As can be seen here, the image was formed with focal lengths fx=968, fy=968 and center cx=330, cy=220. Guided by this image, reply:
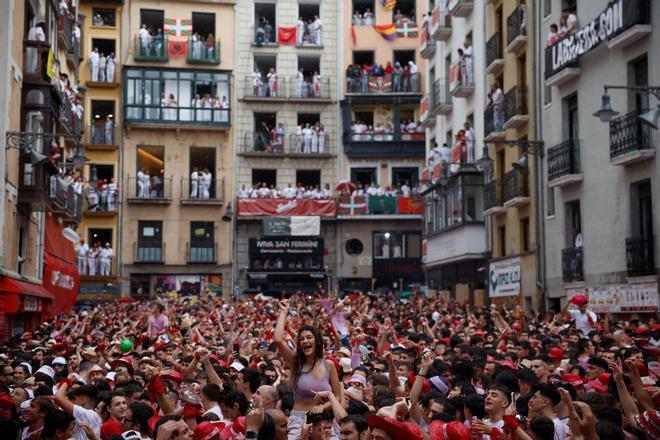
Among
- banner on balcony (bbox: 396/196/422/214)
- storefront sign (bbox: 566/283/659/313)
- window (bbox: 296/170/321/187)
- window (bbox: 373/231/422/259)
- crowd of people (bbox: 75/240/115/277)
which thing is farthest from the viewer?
window (bbox: 296/170/321/187)

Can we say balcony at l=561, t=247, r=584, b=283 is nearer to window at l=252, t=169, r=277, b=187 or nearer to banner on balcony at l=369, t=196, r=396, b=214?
banner on balcony at l=369, t=196, r=396, b=214

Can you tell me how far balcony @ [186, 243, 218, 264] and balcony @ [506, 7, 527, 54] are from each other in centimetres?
2348

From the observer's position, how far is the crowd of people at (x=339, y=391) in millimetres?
7793

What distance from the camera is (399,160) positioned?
2080 inches

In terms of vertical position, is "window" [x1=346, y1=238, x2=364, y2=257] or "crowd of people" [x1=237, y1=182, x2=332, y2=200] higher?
"crowd of people" [x1=237, y1=182, x2=332, y2=200]

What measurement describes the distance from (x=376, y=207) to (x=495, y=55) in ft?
60.5

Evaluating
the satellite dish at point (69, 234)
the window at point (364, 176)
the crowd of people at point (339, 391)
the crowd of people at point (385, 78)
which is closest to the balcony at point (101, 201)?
the satellite dish at point (69, 234)

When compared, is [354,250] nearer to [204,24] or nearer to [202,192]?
[202,192]

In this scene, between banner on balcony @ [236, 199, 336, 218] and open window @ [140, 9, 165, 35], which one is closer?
banner on balcony @ [236, 199, 336, 218]

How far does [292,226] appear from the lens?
51.2 metres

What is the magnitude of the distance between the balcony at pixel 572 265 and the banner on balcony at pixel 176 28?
29.5m

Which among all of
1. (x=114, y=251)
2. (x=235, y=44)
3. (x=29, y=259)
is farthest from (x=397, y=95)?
(x=29, y=259)

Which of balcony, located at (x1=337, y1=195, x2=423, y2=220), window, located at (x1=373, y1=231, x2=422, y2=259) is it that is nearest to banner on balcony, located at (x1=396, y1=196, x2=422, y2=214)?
balcony, located at (x1=337, y1=195, x2=423, y2=220)

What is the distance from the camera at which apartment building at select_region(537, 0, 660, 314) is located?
22.9 metres
